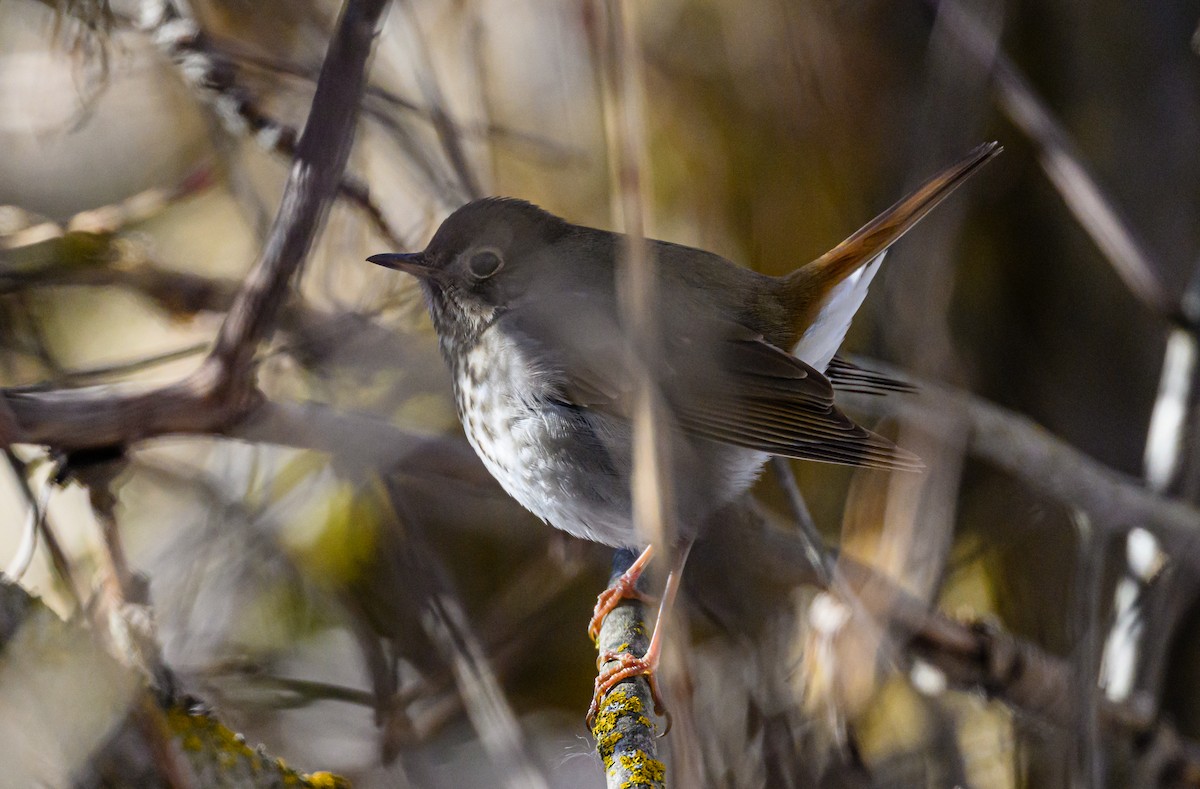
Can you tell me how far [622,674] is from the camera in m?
2.17

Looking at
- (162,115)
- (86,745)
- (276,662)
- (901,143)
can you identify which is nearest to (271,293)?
(86,745)

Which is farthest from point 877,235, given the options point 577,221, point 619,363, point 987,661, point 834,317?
point 577,221

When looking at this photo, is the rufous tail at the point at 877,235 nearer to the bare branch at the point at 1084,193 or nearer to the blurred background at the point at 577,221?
the blurred background at the point at 577,221

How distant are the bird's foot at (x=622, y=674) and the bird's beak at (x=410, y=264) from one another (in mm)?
1023

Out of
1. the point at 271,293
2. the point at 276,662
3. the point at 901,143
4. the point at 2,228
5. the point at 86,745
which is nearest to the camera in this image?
the point at 86,745

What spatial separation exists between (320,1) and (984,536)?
286 centimetres

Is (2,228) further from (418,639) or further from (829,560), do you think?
(829,560)

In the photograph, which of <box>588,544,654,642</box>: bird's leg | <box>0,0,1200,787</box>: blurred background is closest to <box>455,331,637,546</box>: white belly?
<box>588,544,654,642</box>: bird's leg

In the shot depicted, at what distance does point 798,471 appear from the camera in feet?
13.1

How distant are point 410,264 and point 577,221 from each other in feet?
5.13

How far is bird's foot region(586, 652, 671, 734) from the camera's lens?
2172 mm

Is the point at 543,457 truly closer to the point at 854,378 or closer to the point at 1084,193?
the point at 854,378

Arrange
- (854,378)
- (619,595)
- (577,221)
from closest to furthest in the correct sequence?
(619,595)
(854,378)
(577,221)

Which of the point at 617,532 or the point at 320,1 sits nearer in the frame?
the point at 617,532
